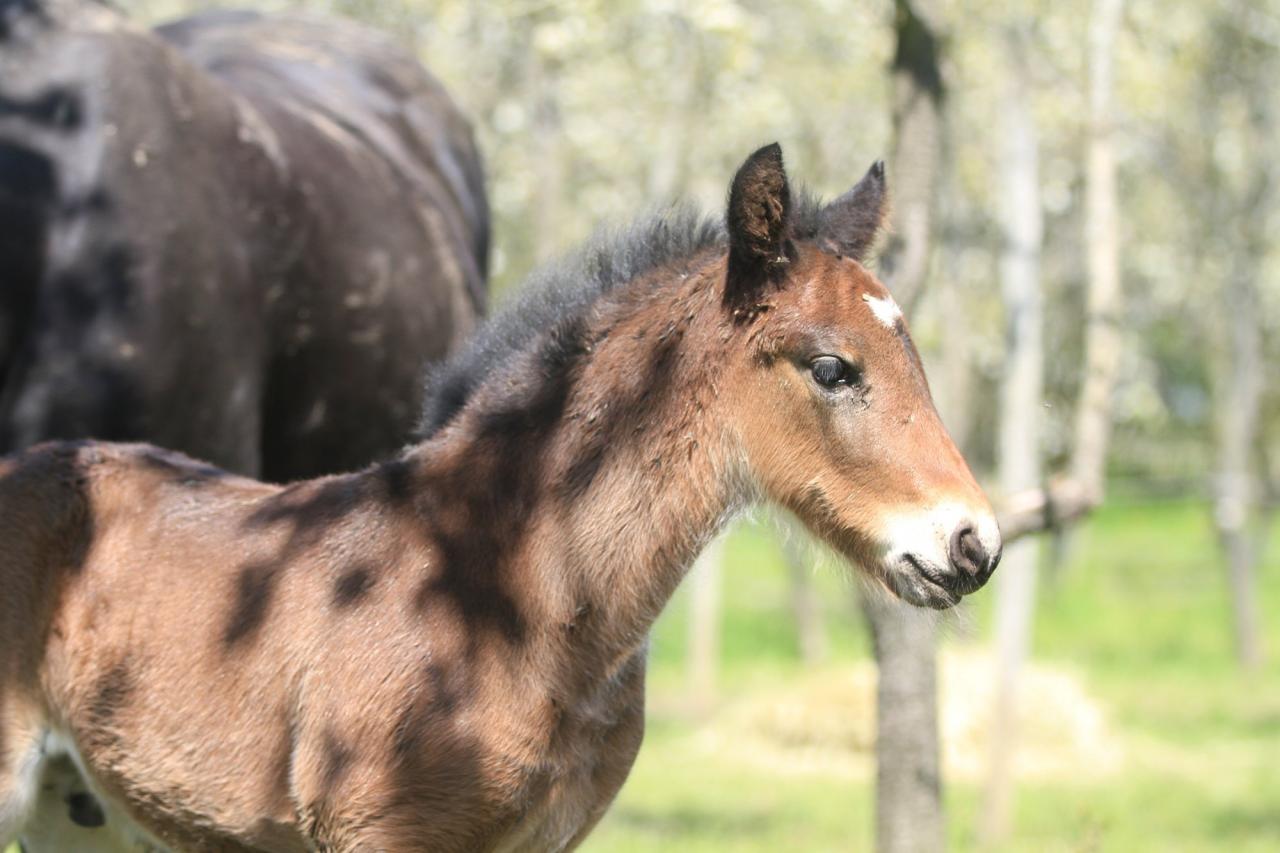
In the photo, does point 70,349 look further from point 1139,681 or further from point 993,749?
point 1139,681

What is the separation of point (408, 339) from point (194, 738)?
3310 mm

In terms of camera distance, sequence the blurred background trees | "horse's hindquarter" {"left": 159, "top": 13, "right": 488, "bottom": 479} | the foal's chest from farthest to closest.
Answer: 1. the blurred background trees
2. "horse's hindquarter" {"left": 159, "top": 13, "right": 488, "bottom": 479}
3. the foal's chest

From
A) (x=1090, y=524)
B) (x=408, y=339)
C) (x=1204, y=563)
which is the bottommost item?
(x=1090, y=524)

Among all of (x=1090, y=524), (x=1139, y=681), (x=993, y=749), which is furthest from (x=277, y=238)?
(x=1090, y=524)

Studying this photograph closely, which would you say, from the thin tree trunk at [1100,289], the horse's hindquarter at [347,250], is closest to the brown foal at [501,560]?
the horse's hindquarter at [347,250]

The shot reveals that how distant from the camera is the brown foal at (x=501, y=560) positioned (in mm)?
3771

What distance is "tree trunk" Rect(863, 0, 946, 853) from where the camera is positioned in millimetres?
6043

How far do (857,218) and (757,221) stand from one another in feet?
1.45

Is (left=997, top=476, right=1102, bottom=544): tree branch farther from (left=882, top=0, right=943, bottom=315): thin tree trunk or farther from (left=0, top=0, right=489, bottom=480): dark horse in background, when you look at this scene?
(left=0, top=0, right=489, bottom=480): dark horse in background

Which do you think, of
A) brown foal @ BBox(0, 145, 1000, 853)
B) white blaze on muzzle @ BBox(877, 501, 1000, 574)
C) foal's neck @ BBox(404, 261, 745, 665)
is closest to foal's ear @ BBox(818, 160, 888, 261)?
brown foal @ BBox(0, 145, 1000, 853)

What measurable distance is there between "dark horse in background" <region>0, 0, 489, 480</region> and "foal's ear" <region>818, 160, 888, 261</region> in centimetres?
247

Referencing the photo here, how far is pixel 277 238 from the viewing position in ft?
20.8

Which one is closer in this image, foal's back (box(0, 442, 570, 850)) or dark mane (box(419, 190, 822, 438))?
foal's back (box(0, 442, 570, 850))

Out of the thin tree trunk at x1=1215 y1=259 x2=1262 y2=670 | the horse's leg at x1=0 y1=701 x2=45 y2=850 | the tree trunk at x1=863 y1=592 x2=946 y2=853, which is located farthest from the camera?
the thin tree trunk at x1=1215 y1=259 x2=1262 y2=670
